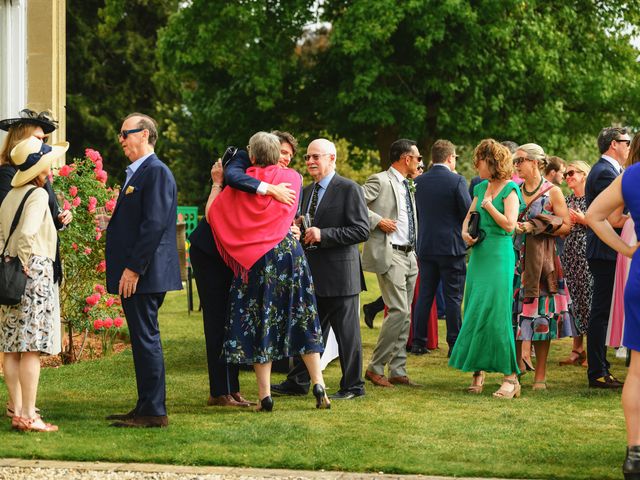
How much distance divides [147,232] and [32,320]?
94 centimetres

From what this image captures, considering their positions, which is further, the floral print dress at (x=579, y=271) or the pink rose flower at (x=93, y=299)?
the floral print dress at (x=579, y=271)

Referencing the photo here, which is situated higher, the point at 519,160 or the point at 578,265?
the point at 519,160

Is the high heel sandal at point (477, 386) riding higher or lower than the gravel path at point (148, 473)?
higher

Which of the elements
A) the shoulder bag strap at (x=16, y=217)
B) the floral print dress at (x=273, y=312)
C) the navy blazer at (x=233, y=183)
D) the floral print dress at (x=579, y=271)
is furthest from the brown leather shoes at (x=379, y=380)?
the shoulder bag strap at (x=16, y=217)

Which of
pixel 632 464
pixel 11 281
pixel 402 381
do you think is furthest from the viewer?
pixel 402 381

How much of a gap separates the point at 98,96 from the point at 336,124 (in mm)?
19026

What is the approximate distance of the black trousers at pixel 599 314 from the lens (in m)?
9.58

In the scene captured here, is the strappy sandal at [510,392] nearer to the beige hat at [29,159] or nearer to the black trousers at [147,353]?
the black trousers at [147,353]

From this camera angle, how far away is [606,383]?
9594 millimetres

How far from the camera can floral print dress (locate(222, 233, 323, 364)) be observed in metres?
7.98

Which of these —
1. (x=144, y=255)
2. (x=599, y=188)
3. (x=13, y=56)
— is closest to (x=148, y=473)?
(x=144, y=255)

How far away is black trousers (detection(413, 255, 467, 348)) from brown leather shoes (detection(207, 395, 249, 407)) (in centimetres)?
380

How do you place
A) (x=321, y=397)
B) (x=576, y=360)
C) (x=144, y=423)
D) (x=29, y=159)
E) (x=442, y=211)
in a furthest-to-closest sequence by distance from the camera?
(x=442, y=211), (x=576, y=360), (x=321, y=397), (x=144, y=423), (x=29, y=159)

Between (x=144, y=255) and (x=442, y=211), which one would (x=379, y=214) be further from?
(x=144, y=255)
